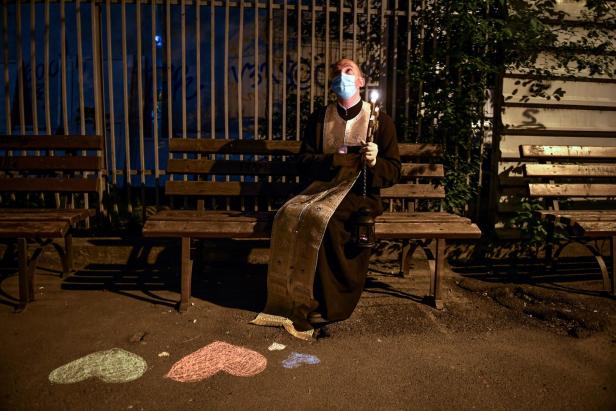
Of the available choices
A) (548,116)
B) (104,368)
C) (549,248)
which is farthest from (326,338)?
(548,116)

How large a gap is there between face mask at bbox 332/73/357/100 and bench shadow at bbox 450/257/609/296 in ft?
6.86

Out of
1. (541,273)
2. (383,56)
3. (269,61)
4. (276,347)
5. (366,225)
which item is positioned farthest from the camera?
(383,56)

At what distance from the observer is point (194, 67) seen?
7129 mm

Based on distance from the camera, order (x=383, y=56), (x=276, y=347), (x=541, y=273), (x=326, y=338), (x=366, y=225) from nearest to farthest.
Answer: (x=276, y=347) < (x=326, y=338) < (x=366, y=225) < (x=541, y=273) < (x=383, y=56)

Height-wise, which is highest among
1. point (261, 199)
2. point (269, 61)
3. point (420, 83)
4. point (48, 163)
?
point (269, 61)

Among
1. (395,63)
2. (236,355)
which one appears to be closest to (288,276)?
(236,355)

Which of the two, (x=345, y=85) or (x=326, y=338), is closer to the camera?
(x=326, y=338)

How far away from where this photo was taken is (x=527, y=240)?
496cm

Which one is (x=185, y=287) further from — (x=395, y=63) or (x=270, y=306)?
(x=395, y=63)

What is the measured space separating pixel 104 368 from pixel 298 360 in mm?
1077

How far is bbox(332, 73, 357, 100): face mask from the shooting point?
3.57 metres

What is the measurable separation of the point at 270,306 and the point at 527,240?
3051 mm

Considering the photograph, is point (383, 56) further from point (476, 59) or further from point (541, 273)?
point (541, 273)

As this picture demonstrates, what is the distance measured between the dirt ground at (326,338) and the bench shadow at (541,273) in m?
0.02
